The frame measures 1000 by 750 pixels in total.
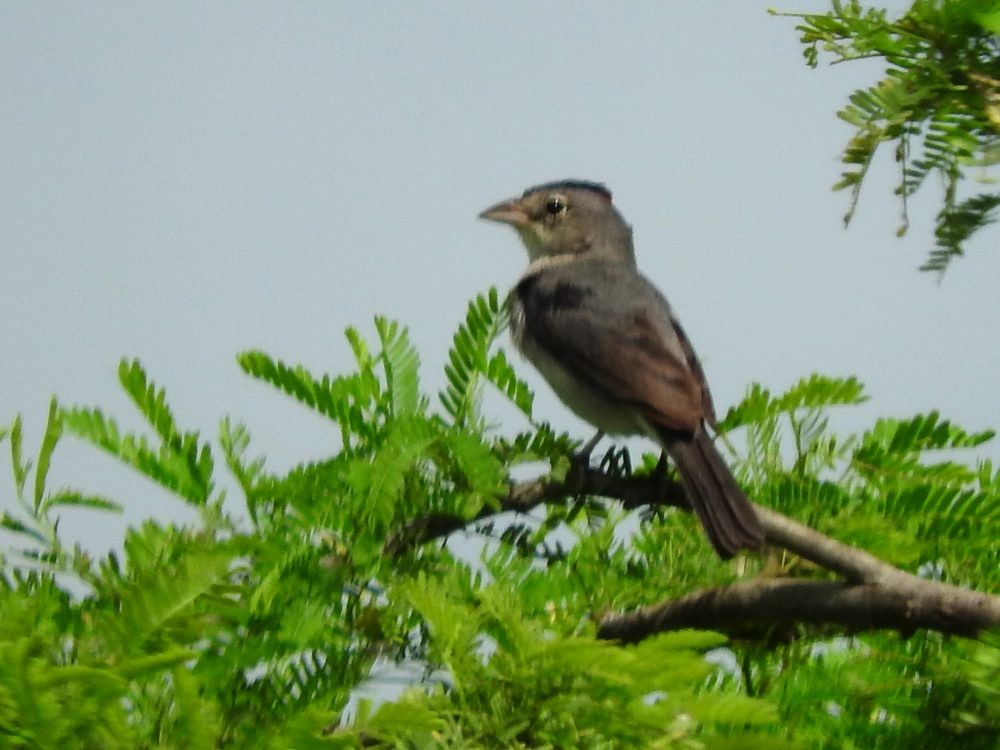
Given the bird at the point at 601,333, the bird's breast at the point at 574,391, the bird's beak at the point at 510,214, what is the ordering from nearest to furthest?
the bird at the point at 601,333 < the bird's breast at the point at 574,391 < the bird's beak at the point at 510,214

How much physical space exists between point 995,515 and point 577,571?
0.68m

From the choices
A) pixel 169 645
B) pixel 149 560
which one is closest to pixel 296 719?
pixel 169 645

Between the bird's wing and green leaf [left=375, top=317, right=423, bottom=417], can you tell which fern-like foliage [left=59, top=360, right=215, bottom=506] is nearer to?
green leaf [left=375, top=317, right=423, bottom=417]

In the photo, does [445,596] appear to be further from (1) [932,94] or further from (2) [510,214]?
(2) [510,214]

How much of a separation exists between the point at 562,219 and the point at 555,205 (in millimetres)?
67

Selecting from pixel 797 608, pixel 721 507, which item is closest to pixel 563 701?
pixel 797 608

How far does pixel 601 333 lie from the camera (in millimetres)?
4324

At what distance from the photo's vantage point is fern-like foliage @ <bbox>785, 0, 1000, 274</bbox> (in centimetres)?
212

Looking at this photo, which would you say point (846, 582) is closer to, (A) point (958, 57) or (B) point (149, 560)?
(A) point (958, 57)

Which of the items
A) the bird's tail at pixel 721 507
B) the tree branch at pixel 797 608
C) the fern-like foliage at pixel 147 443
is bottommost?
the tree branch at pixel 797 608

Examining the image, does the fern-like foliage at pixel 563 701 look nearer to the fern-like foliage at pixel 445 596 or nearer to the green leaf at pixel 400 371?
the fern-like foliage at pixel 445 596

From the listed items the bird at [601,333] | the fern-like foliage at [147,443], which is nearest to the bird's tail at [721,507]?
the bird at [601,333]

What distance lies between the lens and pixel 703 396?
3.96 m

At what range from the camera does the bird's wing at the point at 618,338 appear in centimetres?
389
